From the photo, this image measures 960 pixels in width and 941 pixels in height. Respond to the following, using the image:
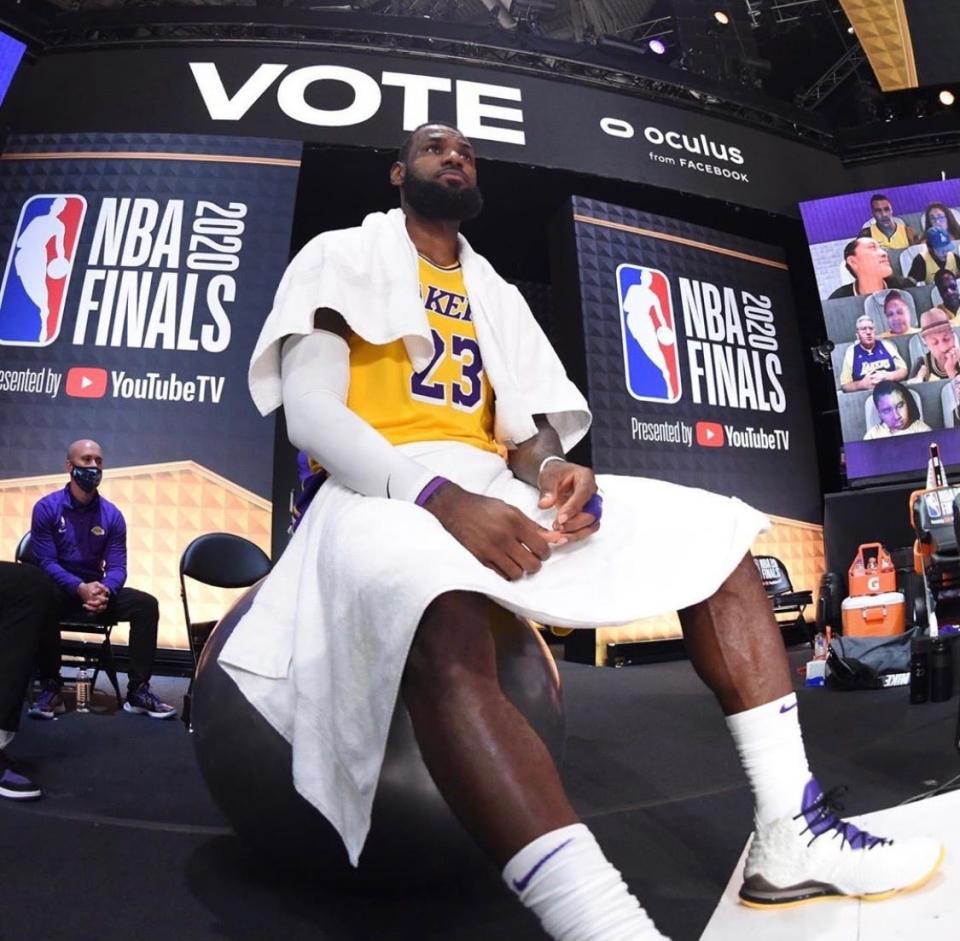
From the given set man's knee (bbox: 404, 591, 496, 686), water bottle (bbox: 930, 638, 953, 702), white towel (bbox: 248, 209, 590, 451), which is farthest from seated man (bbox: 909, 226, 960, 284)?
man's knee (bbox: 404, 591, 496, 686)

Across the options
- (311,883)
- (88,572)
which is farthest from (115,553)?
(311,883)

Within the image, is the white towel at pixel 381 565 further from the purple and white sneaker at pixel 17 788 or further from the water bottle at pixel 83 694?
the water bottle at pixel 83 694

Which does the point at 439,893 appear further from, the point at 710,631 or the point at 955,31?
the point at 955,31

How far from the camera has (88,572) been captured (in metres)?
4.38

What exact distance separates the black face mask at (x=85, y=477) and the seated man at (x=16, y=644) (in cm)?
183

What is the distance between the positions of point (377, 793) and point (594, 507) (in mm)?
616

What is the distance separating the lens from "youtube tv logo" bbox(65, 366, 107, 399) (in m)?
5.65

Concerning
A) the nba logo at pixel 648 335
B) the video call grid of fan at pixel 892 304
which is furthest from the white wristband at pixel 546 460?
the video call grid of fan at pixel 892 304

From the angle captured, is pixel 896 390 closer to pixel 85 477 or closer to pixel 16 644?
pixel 85 477

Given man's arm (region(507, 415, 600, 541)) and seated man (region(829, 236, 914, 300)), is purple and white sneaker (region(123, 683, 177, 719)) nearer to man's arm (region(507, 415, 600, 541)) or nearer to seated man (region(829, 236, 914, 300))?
man's arm (region(507, 415, 600, 541))

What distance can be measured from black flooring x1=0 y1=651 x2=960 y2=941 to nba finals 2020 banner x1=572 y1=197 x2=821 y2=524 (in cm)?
299

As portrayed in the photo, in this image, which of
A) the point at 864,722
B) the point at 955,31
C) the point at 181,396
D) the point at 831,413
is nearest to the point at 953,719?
the point at 864,722

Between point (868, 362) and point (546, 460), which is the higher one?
point (868, 362)

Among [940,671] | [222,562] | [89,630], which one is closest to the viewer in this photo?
[940,671]
